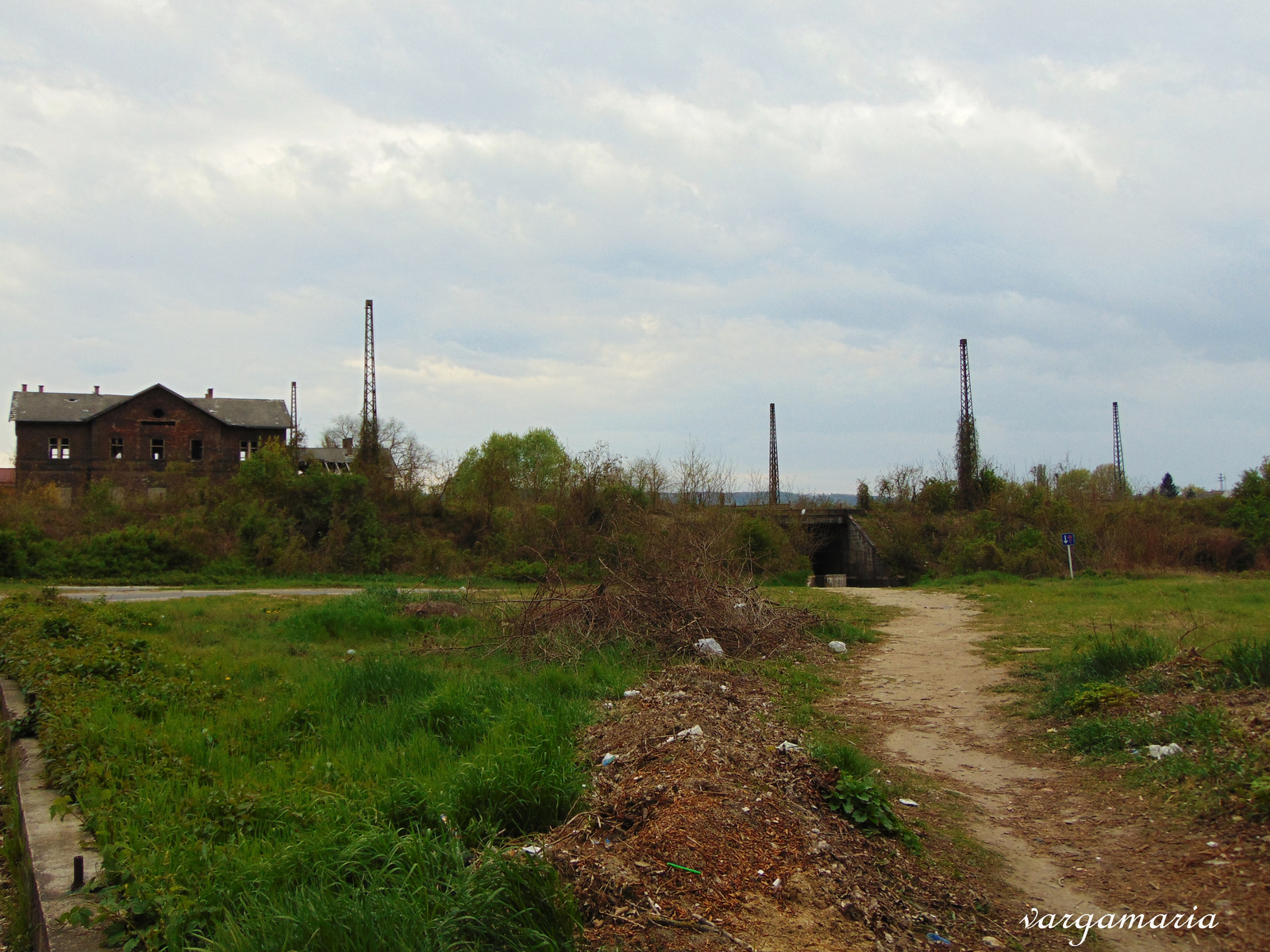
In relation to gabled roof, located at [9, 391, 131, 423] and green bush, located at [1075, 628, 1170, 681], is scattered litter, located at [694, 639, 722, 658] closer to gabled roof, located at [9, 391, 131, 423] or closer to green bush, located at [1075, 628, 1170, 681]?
green bush, located at [1075, 628, 1170, 681]

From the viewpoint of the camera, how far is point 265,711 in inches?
273

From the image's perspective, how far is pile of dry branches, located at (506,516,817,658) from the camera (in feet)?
33.9

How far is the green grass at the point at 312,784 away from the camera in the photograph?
3.09m

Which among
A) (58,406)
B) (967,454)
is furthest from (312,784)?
(58,406)

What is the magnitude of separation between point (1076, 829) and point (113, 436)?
188 ft

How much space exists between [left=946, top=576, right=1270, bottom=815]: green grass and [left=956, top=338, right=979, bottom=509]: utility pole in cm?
2684

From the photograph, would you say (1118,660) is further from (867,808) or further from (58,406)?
(58,406)

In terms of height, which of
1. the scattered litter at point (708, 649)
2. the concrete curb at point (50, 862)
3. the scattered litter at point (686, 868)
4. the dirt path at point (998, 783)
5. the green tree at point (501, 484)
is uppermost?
the green tree at point (501, 484)

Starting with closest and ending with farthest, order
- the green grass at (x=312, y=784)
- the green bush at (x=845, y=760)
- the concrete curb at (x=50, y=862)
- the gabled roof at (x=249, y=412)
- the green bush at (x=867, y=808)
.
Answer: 1. the green grass at (x=312, y=784)
2. the concrete curb at (x=50, y=862)
3. the green bush at (x=867, y=808)
4. the green bush at (x=845, y=760)
5. the gabled roof at (x=249, y=412)

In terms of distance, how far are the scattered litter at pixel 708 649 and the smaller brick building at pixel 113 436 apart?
46.6m

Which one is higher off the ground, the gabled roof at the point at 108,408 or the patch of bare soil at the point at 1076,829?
the gabled roof at the point at 108,408

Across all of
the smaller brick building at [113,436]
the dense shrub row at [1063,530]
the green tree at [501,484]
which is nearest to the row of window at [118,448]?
the smaller brick building at [113,436]

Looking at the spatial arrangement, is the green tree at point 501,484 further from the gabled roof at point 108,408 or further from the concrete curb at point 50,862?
the concrete curb at point 50,862

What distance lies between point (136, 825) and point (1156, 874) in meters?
5.30
